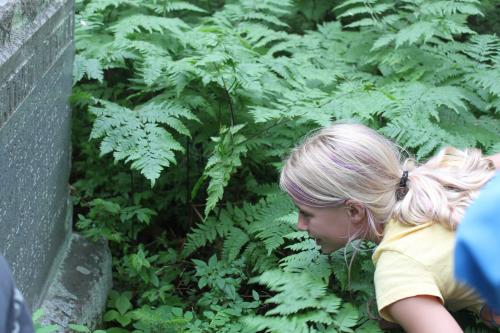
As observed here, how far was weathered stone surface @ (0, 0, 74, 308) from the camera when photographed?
275 centimetres

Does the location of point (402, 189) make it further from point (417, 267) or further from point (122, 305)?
point (122, 305)

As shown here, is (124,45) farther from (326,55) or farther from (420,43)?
(420,43)

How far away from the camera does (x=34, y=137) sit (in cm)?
318

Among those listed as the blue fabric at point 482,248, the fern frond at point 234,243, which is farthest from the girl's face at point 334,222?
the blue fabric at point 482,248

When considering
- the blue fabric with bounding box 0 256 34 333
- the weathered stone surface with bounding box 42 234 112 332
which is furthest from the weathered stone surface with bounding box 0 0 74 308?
the blue fabric with bounding box 0 256 34 333

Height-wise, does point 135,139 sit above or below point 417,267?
below

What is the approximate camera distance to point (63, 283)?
12.7ft

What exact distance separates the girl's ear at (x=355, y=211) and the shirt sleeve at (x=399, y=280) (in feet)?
0.78

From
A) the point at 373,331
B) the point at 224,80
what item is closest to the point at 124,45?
the point at 224,80

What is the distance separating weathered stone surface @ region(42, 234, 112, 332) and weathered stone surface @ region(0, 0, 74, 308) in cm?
9

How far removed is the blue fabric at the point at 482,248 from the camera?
1022 mm

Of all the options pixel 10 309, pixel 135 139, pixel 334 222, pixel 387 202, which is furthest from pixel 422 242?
pixel 135 139

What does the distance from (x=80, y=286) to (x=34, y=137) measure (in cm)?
106

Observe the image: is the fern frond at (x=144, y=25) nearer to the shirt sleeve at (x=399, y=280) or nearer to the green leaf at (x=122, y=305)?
the green leaf at (x=122, y=305)
